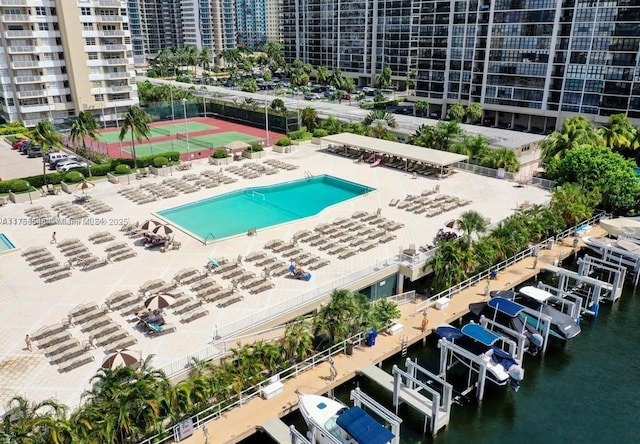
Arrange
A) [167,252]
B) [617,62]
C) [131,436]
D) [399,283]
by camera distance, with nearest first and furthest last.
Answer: [131,436], [399,283], [167,252], [617,62]

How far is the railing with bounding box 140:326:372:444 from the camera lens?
65.4 feet

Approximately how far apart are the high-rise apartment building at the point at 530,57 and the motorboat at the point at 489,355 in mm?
55268

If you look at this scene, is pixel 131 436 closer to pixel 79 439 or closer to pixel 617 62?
pixel 79 439

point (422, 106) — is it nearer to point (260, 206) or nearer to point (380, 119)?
point (380, 119)

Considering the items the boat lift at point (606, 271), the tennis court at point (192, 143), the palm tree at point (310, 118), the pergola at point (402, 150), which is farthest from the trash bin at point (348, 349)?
the palm tree at point (310, 118)

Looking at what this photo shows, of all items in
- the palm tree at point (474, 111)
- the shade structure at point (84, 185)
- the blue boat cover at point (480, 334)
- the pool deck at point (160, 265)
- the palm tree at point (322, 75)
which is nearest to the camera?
the pool deck at point (160, 265)

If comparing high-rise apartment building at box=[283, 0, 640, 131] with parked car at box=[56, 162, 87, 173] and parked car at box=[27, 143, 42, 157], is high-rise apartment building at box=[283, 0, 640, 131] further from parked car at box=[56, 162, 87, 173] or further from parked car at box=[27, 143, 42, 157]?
parked car at box=[27, 143, 42, 157]

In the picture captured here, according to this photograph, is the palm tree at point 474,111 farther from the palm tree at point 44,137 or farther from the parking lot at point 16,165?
the parking lot at point 16,165

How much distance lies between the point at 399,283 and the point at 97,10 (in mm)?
67491

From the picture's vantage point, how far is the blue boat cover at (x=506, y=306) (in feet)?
88.8

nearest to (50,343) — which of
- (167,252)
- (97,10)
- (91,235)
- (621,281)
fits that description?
(167,252)

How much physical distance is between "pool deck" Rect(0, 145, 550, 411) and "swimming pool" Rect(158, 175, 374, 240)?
1.34 m

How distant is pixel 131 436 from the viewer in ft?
62.4

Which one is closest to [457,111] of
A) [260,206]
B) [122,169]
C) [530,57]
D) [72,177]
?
[530,57]
